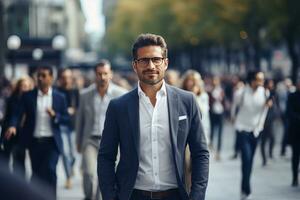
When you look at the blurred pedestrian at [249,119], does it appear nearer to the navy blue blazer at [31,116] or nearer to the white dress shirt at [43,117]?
A: the navy blue blazer at [31,116]

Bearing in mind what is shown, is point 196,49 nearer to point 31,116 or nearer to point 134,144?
point 31,116

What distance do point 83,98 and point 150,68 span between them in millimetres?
4326

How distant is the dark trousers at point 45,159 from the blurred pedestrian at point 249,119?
2.86m

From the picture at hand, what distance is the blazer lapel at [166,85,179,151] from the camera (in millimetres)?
4074

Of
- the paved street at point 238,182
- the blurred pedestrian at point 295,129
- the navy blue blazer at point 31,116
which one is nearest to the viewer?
the navy blue blazer at point 31,116

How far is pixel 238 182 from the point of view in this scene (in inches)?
468

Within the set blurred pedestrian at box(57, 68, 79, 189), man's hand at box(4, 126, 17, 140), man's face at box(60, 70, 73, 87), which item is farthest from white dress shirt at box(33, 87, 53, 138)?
man's face at box(60, 70, 73, 87)

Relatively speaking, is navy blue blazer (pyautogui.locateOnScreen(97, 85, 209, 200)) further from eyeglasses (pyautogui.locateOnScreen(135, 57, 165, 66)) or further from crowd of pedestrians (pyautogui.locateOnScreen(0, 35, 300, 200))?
eyeglasses (pyautogui.locateOnScreen(135, 57, 165, 66))

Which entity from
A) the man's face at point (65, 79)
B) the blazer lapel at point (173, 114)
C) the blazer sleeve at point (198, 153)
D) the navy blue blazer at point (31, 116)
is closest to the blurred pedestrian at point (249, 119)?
the navy blue blazer at point (31, 116)

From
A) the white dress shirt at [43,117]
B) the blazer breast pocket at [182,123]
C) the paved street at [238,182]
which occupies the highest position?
the blazer breast pocket at [182,123]

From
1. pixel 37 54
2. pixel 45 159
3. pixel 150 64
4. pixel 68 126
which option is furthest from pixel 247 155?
pixel 37 54

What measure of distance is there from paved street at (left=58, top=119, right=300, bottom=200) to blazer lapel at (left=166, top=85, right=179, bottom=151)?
238 inches

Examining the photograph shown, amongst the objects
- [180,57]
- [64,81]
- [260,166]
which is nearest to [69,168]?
[64,81]

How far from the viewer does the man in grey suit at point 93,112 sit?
8203mm
